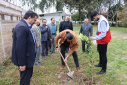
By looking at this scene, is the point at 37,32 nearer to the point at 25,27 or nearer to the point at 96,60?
the point at 25,27

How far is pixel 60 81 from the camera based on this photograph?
3266 millimetres

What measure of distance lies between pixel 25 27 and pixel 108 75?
9.94 ft

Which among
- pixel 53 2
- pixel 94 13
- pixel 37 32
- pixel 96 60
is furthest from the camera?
pixel 53 2

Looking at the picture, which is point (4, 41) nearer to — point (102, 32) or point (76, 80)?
point (76, 80)

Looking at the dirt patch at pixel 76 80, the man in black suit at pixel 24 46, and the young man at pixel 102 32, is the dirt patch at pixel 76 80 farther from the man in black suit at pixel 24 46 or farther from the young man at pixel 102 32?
the man in black suit at pixel 24 46

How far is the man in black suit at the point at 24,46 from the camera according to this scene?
1842mm

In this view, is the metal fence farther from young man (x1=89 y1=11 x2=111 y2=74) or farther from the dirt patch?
young man (x1=89 y1=11 x2=111 y2=74)

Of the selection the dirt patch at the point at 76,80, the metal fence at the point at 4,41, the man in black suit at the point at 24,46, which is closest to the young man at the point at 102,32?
the dirt patch at the point at 76,80

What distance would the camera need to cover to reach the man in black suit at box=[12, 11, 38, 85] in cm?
184

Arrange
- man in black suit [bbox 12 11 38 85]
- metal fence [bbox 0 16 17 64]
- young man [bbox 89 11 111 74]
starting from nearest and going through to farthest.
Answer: man in black suit [bbox 12 11 38 85]
young man [bbox 89 11 111 74]
metal fence [bbox 0 16 17 64]

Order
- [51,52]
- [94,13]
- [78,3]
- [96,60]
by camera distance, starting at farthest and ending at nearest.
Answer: [78,3] < [51,52] < [96,60] < [94,13]

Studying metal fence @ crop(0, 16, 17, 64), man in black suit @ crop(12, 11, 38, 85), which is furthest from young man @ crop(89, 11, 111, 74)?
metal fence @ crop(0, 16, 17, 64)

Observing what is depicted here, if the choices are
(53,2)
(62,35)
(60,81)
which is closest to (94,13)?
(62,35)

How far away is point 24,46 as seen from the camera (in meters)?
1.88
